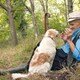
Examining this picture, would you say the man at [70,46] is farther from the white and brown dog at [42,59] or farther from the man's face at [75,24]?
the white and brown dog at [42,59]

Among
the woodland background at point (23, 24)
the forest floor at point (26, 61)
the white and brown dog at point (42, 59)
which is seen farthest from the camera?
the woodland background at point (23, 24)

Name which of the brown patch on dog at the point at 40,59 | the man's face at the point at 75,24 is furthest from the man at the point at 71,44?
the brown patch on dog at the point at 40,59

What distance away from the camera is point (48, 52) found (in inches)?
271

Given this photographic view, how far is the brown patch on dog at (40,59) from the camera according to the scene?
671 cm

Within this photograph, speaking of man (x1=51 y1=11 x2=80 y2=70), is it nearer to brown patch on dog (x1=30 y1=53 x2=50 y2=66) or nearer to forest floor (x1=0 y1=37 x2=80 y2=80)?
brown patch on dog (x1=30 y1=53 x2=50 y2=66)

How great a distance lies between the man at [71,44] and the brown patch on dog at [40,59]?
13.5 inches

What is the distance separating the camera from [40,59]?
674 cm

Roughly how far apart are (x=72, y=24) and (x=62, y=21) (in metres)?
50.1

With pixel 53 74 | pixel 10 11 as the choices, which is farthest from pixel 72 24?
pixel 10 11

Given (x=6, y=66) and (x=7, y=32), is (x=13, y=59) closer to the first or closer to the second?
(x=6, y=66)

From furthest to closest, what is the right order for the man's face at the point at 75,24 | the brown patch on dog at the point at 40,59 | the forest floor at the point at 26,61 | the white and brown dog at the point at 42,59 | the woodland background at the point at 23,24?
1. the woodland background at the point at 23,24
2. the man's face at the point at 75,24
3. the brown patch on dog at the point at 40,59
4. the white and brown dog at the point at 42,59
5. the forest floor at the point at 26,61

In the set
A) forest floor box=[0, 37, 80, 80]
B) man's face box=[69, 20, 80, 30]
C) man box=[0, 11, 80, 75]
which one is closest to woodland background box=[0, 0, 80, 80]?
forest floor box=[0, 37, 80, 80]

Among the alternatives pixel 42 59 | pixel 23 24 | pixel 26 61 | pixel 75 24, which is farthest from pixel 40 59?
pixel 23 24

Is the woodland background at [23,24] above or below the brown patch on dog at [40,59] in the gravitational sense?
below
